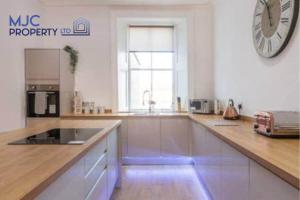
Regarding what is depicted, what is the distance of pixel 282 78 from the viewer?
7.89 ft

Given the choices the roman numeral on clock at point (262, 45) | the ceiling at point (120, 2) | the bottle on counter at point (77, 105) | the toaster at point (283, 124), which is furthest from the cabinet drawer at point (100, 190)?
the ceiling at point (120, 2)

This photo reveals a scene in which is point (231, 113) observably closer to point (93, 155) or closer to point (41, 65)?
point (93, 155)

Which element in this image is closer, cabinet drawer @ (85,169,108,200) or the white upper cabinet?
cabinet drawer @ (85,169,108,200)

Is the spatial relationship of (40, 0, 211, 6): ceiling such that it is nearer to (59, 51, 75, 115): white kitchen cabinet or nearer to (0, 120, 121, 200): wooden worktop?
(59, 51, 75, 115): white kitchen cabinet

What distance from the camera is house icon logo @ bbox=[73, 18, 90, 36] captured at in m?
4.93

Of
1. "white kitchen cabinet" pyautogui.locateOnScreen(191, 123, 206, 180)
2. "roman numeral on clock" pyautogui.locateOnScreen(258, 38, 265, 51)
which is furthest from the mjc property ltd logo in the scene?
"roman numeral on clock" pyautogui.locateOnScreen(258, 38, 265, 51)

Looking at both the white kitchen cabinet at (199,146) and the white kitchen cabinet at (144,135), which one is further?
the white kitchen cabinet at (144,135)

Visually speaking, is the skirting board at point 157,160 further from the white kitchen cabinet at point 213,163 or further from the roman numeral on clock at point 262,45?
the roman numeral on clock at point 262,45

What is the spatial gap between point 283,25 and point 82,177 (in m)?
1.88

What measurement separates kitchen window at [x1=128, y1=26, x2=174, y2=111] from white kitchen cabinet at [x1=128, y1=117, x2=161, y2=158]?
83 cm

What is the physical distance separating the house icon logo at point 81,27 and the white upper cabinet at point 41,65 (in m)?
0.85

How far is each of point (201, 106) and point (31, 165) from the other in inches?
142

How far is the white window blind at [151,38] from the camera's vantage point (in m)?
5.34

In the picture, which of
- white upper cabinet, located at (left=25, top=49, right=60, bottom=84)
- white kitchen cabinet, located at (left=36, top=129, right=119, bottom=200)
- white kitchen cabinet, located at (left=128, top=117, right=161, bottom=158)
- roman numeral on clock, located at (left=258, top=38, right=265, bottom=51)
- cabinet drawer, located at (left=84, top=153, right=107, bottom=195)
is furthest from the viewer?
white kitchen cabinet, located at (left=128, top=117, right=161, bottom=158)
